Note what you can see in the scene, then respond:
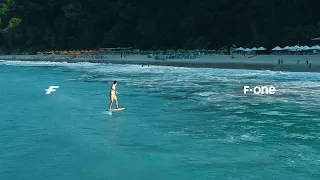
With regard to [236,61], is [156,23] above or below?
above

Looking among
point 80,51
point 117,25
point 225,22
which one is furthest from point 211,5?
point 80,51

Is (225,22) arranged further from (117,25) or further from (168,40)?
(117,25)

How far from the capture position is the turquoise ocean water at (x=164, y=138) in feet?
43.1

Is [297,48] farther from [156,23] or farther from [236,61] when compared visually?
[156,23]

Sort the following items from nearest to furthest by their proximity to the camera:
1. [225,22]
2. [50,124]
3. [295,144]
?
[295,144]
[50,124]
[225,22]

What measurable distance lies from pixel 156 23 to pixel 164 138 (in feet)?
319

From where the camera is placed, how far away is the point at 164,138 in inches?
680

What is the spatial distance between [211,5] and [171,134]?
85.9 meters

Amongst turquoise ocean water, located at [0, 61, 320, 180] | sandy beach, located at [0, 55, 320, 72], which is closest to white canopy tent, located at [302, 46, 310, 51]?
sandy beach, located at [0, 55, 320, 72]

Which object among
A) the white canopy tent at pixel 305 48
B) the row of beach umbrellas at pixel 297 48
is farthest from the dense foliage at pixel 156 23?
the white canopy tent at pixel 305 48

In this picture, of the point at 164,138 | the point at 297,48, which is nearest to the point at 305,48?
the point at 297,48

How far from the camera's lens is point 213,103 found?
2666cm

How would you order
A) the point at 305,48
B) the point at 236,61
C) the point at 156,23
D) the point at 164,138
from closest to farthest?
the point at 164,138 → the point at 305,48 → the point at 236,61 → the point at 156,23

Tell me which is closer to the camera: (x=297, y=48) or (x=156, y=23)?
(x=297, y=48)
